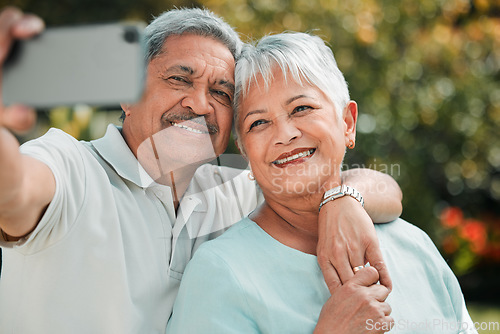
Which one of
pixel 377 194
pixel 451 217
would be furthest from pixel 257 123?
pixel 451 217

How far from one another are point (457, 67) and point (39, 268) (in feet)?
18.3

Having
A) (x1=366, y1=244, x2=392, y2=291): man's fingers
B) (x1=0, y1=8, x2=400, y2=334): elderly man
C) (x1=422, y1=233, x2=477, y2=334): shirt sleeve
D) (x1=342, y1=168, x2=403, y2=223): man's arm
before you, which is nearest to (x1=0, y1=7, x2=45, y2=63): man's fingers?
(x1=0, y1=8, x2=400, y2=334): elderly man

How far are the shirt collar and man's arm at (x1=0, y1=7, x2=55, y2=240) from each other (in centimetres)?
48

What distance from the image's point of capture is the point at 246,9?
5.15m

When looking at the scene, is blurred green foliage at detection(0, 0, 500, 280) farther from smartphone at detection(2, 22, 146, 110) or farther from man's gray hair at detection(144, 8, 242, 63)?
smartphone at detection(2, 22, 146, 110)

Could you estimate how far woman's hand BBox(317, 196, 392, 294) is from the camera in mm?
1763

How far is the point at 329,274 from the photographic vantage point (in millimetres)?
1766

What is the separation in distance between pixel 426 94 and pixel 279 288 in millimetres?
4655

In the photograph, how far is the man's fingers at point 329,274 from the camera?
1736mm

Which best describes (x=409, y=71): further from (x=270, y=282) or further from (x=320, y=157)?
(x=270, y=282)

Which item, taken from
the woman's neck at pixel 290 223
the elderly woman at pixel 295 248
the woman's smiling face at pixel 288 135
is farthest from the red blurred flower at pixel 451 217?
the woman's smiling face at pixel 288 135

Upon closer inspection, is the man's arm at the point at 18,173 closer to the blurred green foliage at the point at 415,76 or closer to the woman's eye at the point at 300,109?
the woman's eye at the point at 300,109

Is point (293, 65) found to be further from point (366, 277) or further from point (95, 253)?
point (95, 253)

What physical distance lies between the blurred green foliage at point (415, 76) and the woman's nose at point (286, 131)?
326 centimetres
